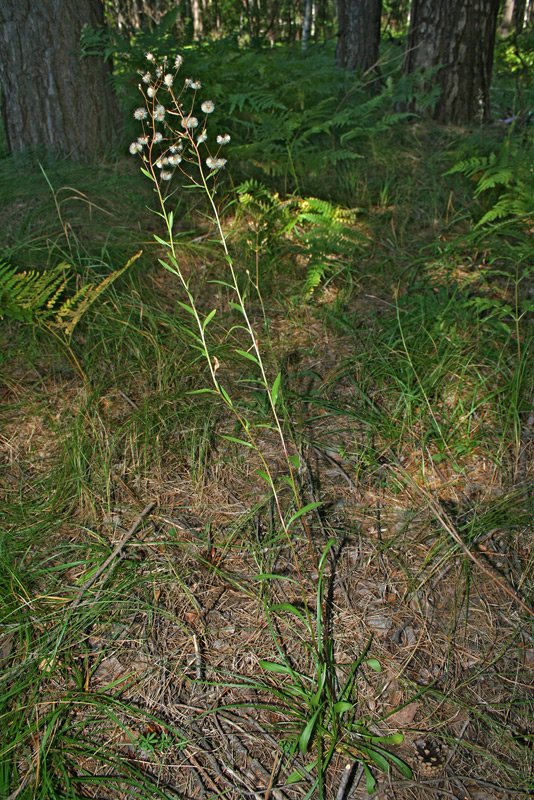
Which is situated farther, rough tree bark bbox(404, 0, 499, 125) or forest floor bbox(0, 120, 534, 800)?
rough tree bark bbox(404, 0, 499, 125)

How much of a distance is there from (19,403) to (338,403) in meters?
1.48

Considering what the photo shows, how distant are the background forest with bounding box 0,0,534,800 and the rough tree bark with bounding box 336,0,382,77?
4.88ft

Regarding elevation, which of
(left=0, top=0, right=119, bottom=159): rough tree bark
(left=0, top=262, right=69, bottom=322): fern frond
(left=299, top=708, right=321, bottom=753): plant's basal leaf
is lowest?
(left=299, top=708, right=321, bottom=753): plant's basal leaf

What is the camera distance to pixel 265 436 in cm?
227

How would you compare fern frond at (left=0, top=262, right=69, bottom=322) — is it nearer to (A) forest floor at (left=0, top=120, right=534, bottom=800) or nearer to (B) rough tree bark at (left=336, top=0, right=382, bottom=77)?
(A) forest floor at (left=0, top=120, right=534, bottom=800)

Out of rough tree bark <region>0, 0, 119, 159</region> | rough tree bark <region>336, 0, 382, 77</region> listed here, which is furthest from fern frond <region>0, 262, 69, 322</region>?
rough tree bark <region>336, 0, 382, 77</region>

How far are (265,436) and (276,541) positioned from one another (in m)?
0.53

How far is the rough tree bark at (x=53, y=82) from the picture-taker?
3.54 m

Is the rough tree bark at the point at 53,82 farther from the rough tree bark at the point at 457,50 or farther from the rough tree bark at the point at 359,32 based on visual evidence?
the rough tree bark at the point at 359,32

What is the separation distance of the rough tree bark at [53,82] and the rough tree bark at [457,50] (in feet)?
7.74

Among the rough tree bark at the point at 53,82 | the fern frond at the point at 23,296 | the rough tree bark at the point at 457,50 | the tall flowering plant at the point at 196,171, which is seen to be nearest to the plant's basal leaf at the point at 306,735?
the tall flowering plant at the point at 196,171

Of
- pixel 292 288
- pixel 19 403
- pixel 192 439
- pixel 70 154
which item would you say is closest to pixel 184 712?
pixel 192 439

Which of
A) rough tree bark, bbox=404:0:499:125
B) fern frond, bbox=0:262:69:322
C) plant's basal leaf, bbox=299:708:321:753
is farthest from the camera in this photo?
rough tree bark, bbox=404:0:499:125

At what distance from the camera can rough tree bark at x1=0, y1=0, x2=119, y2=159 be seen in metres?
3.54
